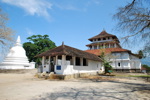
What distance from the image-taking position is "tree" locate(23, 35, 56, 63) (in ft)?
125

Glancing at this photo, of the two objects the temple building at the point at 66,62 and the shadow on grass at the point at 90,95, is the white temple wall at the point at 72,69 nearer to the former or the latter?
the temple building at the point at 66,62

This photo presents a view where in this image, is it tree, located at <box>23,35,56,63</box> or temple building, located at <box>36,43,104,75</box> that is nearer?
temple building, located at <box>36,43,104,75</box>

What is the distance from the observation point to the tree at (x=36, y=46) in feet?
125

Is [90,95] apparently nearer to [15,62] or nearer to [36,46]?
[15,62]

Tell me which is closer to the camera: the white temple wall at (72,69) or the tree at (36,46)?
the white temple wall at (72,69)

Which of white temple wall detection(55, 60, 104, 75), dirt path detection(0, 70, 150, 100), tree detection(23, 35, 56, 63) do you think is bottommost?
dirt path detection(0, 70, 150, 100)

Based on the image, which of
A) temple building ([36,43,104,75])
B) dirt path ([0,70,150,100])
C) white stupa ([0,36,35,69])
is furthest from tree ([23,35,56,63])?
dirt path ([0,70,150,100])

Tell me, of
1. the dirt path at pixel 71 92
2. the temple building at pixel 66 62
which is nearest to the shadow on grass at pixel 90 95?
the dirt path at pixel 71 92

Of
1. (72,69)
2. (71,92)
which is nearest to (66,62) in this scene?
(72,69)

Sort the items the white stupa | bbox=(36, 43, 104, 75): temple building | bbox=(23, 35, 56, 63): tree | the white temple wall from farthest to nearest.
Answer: bbox=(23, 35, 56, 63): tree, the white stupa, bbox=(36, 43, 104, 75): temple building, the white temple wall

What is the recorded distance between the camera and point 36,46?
3825 cm

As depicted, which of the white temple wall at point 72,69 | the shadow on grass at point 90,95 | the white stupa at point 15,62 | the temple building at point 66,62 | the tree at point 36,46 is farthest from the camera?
the tree at point 36,46

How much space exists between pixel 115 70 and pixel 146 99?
922 inches

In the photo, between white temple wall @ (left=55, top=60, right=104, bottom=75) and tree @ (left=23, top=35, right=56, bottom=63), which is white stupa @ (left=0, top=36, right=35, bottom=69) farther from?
white temple wall @ (left=55, top=60, right=104, bottom=75)
